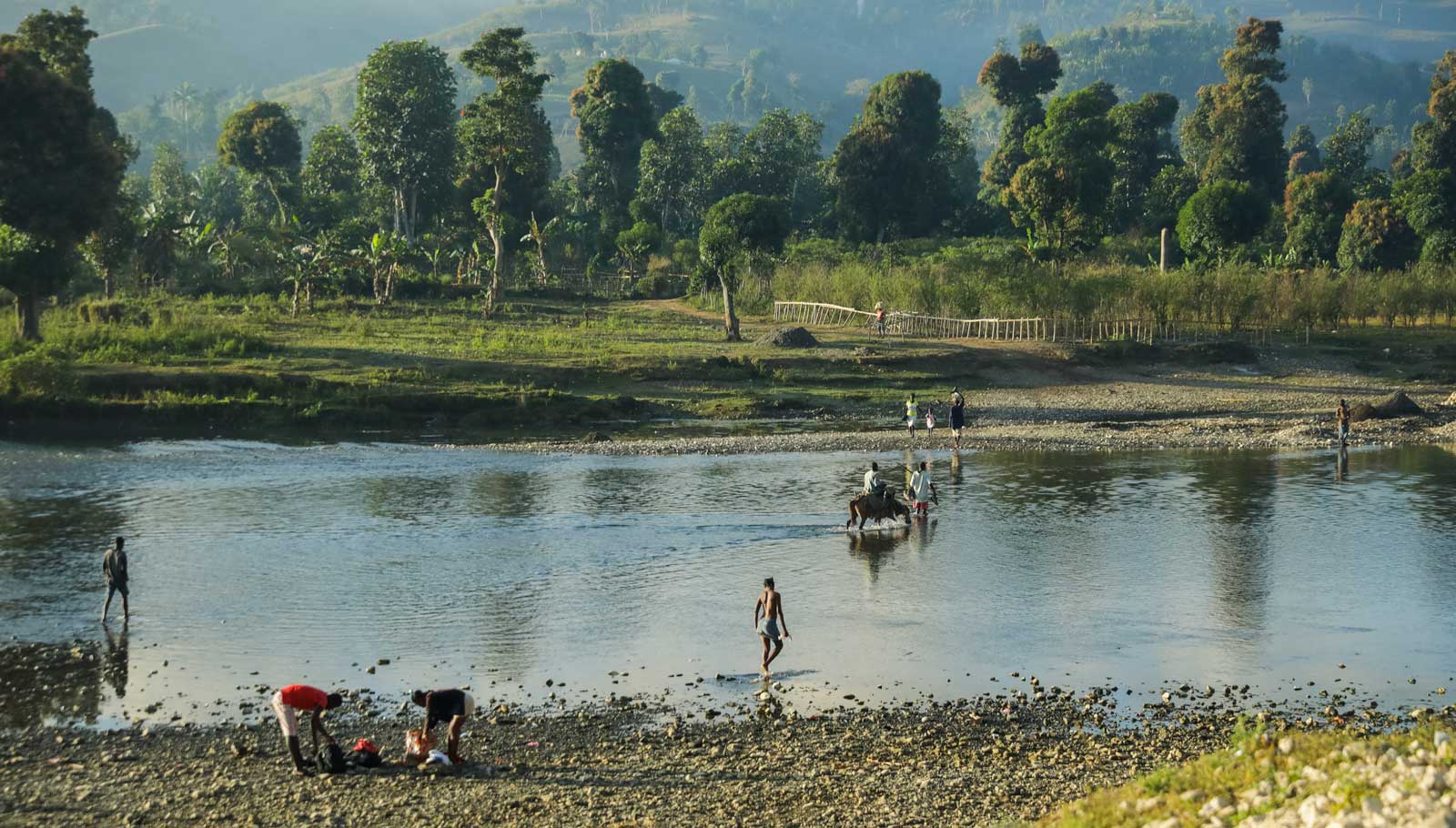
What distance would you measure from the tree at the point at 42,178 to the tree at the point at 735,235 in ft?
85.6

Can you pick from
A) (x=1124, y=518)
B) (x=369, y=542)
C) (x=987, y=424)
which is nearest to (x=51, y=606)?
(x=369, y=542)

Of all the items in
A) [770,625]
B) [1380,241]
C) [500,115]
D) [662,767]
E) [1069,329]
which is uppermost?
[500,115]

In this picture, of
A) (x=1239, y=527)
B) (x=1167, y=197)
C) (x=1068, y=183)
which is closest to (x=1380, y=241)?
(x=1167, y=197)

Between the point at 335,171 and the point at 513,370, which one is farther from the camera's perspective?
the point at 335,171

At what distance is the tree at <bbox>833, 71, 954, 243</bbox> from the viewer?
311ft

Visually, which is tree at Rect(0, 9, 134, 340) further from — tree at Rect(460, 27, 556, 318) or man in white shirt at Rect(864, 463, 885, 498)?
man in white shirt at Rect(864, 463, 885, 498)

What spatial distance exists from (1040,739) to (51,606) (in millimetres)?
17393

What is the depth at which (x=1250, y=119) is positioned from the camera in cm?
10019

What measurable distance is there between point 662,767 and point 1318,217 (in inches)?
3238

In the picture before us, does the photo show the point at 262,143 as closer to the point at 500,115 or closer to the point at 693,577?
the point at 500,115

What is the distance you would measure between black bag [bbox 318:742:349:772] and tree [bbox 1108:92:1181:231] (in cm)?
8804

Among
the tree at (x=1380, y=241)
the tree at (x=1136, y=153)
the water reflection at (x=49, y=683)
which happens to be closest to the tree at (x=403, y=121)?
the tree at (x=1136, y=153)

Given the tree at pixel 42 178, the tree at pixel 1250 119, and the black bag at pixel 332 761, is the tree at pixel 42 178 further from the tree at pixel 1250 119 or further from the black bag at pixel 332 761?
the tree at pixel 1250 119

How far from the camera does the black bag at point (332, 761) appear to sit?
1540 cm
